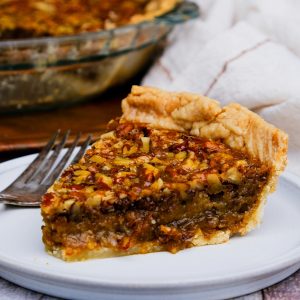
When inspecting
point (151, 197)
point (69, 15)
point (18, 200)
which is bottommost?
point (69, 15)

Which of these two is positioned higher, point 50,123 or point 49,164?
point 49,164

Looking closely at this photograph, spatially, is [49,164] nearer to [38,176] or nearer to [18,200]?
[38,176]

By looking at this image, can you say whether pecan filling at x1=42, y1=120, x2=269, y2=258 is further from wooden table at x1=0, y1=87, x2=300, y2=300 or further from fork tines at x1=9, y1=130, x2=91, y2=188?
wooden table at x1=0, y1=87, x2=300, y2=300

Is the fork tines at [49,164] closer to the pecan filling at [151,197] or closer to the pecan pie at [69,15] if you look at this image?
the pecan filling at [151,197]

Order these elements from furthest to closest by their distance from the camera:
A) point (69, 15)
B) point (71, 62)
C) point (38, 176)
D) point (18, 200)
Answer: point (69, 15) → point (71, 62) → point (38, 176) → point (18, 200)

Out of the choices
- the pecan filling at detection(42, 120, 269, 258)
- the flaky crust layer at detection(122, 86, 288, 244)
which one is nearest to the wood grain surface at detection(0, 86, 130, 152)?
the flaky crust layer at detection(122, 86, 288, 244)

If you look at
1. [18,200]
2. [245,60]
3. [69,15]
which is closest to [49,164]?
[18,200]
